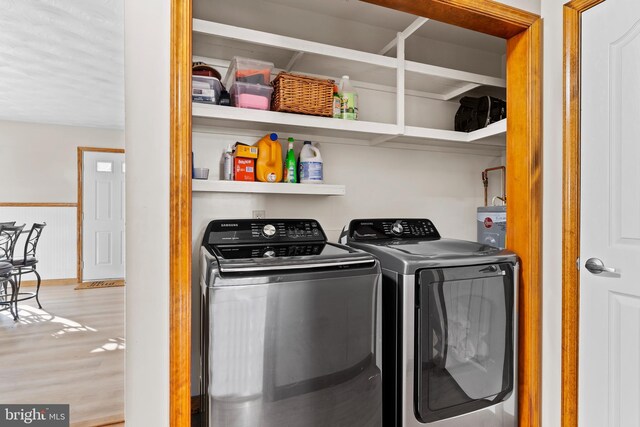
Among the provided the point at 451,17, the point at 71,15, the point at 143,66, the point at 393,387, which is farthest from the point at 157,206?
the point at 451,17

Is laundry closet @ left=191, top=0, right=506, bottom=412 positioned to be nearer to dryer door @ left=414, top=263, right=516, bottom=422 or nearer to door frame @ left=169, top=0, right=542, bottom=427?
door frame @ left=169, top=0, right=542, bottom=427

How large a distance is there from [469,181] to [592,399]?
5.35 feet

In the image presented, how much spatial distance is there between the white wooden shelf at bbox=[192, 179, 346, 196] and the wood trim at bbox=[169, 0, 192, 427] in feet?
1.82

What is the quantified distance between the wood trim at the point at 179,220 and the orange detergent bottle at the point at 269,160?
2.56 feet

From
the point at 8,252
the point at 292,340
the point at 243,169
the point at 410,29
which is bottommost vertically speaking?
the point at 292,340

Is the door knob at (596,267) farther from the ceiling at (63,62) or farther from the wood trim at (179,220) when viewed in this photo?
the ceiling at (63,62)

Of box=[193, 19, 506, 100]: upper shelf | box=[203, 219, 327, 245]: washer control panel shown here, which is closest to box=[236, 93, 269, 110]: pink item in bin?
box=[193, 19, 506, 100]: upper shelf

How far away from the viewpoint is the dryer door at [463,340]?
1517 millimetres

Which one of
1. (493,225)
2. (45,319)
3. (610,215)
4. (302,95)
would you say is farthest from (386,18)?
(45,319)

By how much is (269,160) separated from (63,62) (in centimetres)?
98

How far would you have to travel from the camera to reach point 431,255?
5.21ft

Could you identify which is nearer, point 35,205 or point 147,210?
point 147,210

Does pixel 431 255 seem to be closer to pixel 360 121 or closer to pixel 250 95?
pixel 360 121

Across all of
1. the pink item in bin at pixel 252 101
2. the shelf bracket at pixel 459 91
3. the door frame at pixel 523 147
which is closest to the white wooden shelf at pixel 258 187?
the pink item in bin at pixel 252 101
